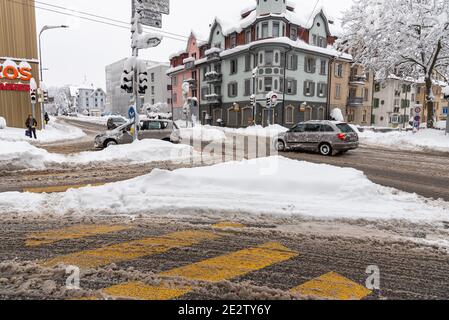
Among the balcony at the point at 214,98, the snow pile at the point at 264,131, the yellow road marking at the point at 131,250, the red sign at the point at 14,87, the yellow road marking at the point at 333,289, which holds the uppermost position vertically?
the balcony at the point at 214,98

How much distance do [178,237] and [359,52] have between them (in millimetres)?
26207

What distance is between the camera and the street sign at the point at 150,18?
12.9m

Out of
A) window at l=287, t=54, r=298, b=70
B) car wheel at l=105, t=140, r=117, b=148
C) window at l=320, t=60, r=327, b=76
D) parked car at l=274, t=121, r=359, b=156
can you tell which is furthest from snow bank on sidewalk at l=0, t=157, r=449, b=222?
window at l=320, t=60, r=327, b=76

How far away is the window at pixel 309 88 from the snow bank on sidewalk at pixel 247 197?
1356 inches

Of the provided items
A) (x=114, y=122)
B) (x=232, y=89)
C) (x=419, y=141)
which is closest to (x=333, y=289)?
(x=419, y=141)

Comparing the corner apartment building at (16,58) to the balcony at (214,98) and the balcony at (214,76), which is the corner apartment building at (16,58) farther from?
the balcony at (214,98)

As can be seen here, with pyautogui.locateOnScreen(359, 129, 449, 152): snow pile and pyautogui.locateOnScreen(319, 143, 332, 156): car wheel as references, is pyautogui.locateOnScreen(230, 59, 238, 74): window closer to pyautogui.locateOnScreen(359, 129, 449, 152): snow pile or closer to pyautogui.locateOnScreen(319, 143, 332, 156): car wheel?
pyautogui.locateOnScreen(359, 129, 449, 152): snow pile

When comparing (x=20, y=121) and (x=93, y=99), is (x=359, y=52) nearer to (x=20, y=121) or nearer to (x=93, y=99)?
(x=20, y=121)

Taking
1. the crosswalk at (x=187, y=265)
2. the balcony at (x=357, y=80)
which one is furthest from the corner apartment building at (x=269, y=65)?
the crosswalk at (x=187, y=265)

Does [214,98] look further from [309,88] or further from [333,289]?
[333,289]

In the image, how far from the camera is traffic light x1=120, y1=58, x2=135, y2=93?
42.6 ft

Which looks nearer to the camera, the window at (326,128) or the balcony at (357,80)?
the window at (326,128)

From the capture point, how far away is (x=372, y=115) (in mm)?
51750
